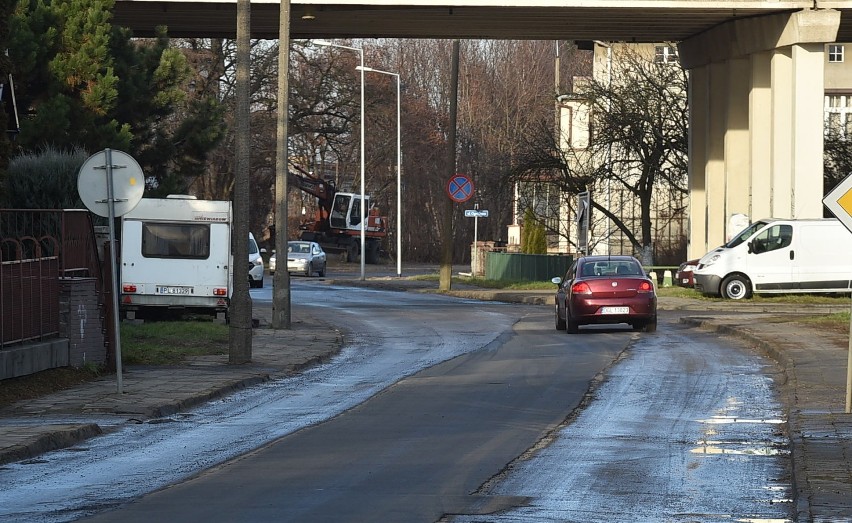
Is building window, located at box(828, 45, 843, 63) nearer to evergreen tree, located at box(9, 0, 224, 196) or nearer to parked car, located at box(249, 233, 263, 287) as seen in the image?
parked car, located at box(249, 233, 263, 287)

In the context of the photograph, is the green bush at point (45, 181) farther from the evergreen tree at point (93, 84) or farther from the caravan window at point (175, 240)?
the caravan window at point (175, 240)

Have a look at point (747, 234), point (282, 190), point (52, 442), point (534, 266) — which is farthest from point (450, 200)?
point (52, 442)

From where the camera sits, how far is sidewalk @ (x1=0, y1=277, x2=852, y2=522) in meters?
9.73

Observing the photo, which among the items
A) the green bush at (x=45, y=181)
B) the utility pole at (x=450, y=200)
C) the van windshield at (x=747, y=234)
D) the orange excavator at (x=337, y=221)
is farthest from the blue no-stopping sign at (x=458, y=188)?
the orange excavator at (x=337, y=221)

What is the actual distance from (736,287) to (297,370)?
66.4 feet

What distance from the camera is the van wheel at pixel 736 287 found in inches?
1442

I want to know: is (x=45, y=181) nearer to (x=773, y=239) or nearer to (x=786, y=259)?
(x=773, y=239)

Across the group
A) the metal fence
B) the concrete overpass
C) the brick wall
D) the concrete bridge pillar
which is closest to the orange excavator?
the concrete bridge pillar

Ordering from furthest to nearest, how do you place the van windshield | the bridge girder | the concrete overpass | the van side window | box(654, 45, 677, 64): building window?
box(654, 45, 677, 64): building window → the concrete overpass → the bridge girder → the van windshield → the van side window

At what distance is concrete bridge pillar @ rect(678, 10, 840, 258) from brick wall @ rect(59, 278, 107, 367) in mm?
25780

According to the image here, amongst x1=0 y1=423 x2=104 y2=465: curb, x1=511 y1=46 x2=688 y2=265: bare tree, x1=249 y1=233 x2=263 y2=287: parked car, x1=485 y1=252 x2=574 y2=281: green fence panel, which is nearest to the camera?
x1=0 y1=423 x2=104 y2=465: curb

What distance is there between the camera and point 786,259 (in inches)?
1414

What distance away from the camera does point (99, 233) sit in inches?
1003

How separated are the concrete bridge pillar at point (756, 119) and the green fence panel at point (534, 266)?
5.33 m
